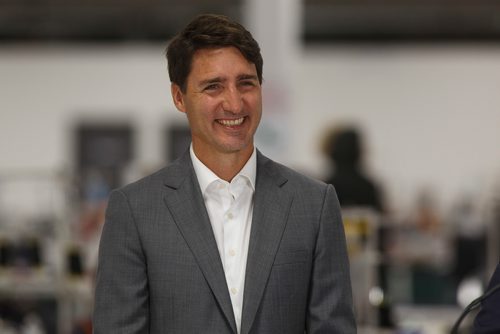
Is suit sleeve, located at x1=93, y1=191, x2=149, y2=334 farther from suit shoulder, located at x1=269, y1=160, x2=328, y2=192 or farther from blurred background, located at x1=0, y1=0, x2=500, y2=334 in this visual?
blurred background, located at x1=0, y1=0, x2=500, y2=334

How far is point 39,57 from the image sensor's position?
1474cm

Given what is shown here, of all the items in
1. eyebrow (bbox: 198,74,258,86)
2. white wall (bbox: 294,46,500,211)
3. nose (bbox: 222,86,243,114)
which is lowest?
white wall (bbox: 294,46,500,211)

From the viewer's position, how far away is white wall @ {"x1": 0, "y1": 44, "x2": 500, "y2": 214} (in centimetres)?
1452

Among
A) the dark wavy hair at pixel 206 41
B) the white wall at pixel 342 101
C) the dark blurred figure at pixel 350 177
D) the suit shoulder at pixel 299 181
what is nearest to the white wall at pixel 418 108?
the white wall at pixel 342 101

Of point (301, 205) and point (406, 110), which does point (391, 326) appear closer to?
point (301, 205)

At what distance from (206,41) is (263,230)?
35cm

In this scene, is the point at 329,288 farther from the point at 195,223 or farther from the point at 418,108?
the point at 418,108

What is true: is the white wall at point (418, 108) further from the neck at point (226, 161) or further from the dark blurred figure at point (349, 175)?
the neck at point (226, 161)

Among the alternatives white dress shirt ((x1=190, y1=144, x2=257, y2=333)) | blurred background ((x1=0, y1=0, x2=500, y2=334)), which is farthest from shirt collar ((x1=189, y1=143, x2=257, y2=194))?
blurred background ((x1=0, y1=0, x2=500, y2=334))

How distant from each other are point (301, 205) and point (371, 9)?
41.1 ft

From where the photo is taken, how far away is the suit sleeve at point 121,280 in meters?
1.84

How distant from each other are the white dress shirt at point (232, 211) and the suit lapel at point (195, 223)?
0.07 ft

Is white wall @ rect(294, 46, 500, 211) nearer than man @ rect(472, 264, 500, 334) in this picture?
No

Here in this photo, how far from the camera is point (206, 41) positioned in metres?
1.84
